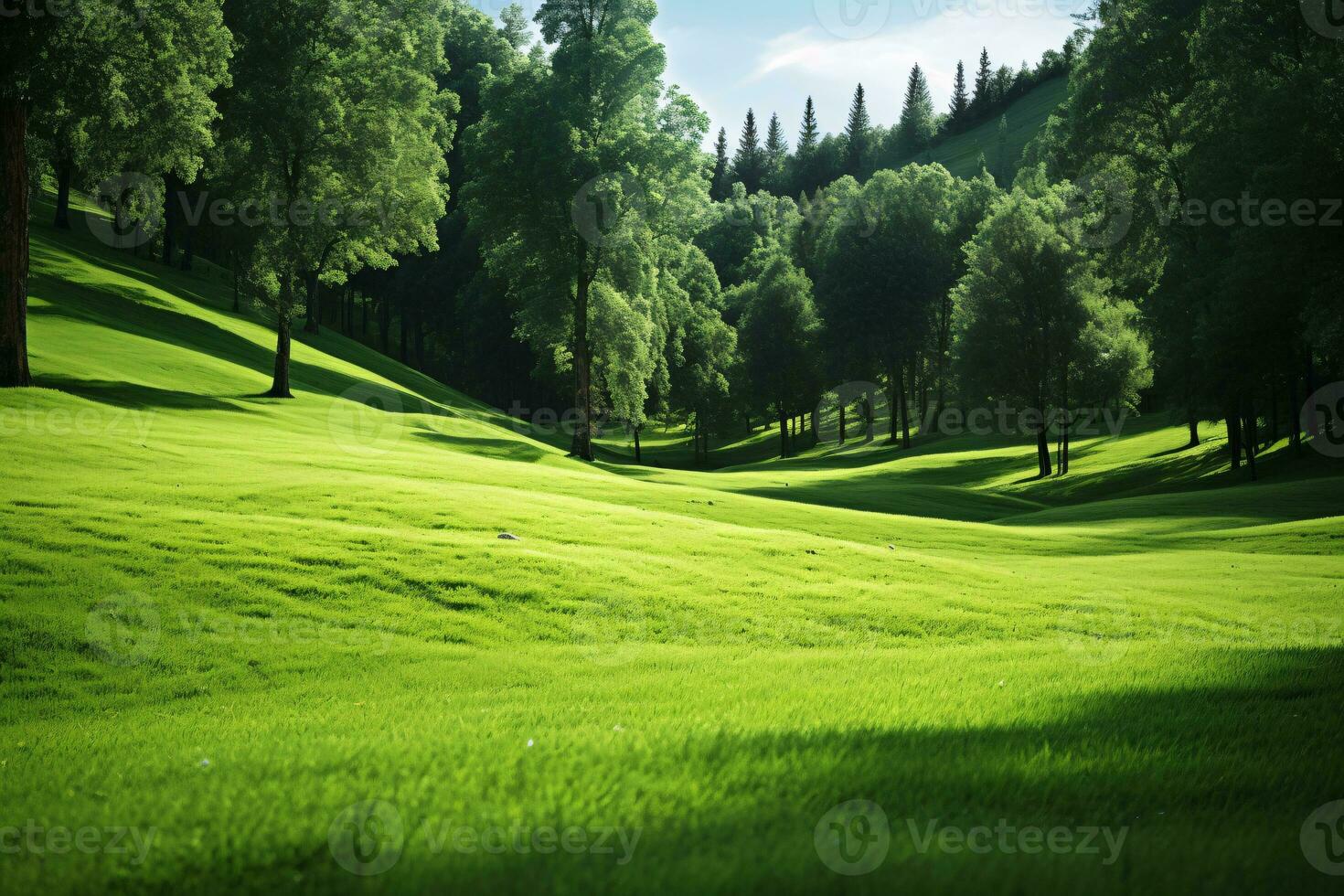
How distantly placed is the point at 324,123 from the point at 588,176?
37.5 ft

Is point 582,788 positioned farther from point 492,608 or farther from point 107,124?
point 107,124

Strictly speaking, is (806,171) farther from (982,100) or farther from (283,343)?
(283,343)

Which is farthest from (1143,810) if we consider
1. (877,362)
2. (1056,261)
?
(877,362)

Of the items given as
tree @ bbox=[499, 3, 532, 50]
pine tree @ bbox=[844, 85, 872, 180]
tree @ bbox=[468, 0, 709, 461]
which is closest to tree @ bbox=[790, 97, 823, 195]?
pine tree @ bbox=[844, 85, 872, 180]

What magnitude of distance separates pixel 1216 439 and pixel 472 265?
64.6 metres
